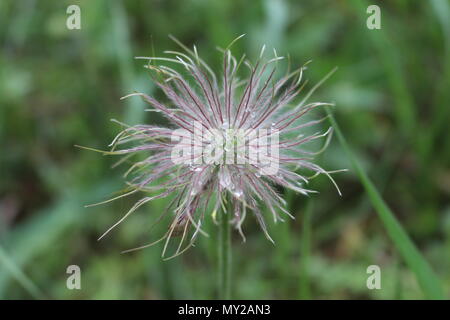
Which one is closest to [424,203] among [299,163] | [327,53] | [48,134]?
[327,53]

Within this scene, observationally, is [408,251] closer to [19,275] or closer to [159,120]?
[19,275]

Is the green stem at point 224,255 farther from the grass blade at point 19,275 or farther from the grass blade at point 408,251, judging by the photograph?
the grass blade at point 19,275

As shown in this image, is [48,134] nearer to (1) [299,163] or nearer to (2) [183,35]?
(2) [183,35]

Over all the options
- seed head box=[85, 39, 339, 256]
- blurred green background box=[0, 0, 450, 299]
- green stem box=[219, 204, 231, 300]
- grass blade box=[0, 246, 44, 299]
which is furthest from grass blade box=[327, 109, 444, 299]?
grass blade box=[0, 246, 44, 299]

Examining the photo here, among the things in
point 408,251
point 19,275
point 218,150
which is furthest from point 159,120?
point 408,251
